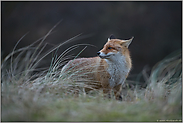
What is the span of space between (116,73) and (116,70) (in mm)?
58

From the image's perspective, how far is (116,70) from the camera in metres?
3.87

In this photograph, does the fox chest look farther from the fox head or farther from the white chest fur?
the fox head

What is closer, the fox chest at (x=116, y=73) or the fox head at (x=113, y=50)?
the fox head at (x=113, y=50)

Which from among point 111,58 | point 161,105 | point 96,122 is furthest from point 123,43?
point 96,122

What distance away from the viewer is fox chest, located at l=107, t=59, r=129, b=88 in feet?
12.6

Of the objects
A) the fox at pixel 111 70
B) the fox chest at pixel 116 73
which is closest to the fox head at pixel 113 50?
the fox at pixel 111 70

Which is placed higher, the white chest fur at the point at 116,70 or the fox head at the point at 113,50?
the fox head at the point at 113,50

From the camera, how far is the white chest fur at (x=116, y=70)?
3.85 m

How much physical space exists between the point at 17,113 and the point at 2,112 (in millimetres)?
208

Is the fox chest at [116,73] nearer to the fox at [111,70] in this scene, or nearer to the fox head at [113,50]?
the fox at [111,70]

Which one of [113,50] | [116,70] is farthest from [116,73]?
[113,50]

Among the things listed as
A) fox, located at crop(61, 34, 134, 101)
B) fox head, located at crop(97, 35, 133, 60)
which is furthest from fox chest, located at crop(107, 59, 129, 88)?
fox head, located at crop(97, 35, 133, 60)

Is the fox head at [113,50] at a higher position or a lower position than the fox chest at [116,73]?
higher

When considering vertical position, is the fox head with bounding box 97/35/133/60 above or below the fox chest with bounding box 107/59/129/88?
above
